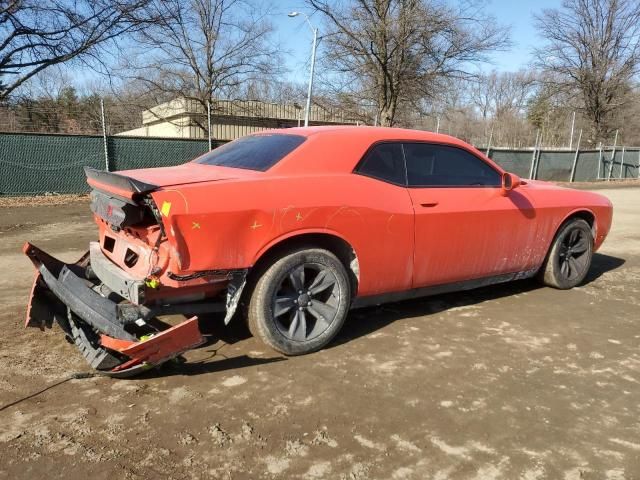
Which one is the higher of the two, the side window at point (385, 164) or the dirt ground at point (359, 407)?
the side window at point (385, 164)

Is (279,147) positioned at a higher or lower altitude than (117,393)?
higher

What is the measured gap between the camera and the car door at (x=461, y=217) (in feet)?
13.6

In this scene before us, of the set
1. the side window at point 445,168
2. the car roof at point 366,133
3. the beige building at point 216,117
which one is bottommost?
the side window at point 445,168

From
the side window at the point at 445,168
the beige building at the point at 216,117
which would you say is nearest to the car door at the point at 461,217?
Answer: the side window at the point at 445,168

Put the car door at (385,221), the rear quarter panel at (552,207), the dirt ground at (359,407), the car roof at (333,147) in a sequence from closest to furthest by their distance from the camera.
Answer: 1. the dirt ground at (359,407)
2. the car roof at (333,147)
3. the car door at (385,221)
4. the rear quarter panel at (552,207)

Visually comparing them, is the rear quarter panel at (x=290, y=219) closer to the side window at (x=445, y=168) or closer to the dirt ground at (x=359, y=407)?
the side window at (x=445, y=168)

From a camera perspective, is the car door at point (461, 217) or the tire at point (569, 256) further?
the tire at point (569, 256)

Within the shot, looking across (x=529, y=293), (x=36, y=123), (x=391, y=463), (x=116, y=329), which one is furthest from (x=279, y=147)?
(x=36, y=123)

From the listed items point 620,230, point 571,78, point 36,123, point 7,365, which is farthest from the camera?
point 571,78

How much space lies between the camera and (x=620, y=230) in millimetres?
10039

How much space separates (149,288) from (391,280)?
71.0 inches

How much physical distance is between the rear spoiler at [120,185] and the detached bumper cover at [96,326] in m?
0.68

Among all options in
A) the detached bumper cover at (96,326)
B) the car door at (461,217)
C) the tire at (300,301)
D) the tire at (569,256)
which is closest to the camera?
the detached bumper cover at (96,326)

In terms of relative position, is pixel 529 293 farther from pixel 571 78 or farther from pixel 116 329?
pixel 571 78
